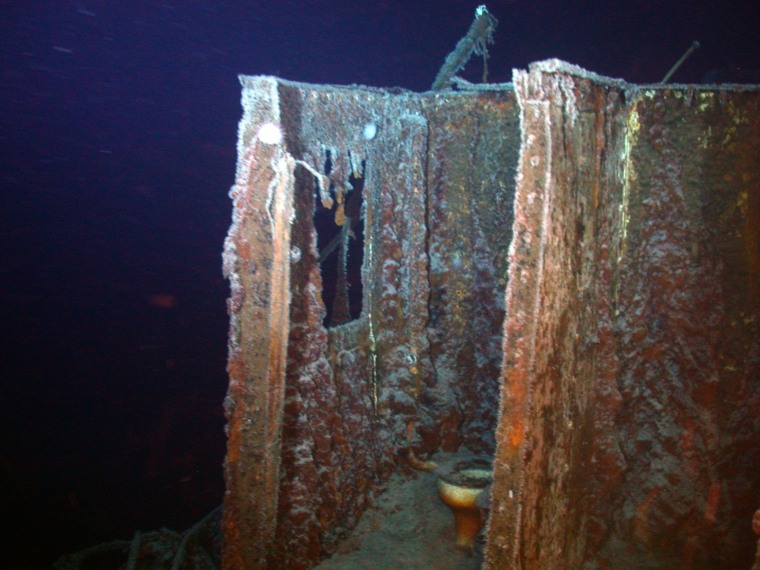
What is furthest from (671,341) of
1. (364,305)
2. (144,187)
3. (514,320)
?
(144,187)

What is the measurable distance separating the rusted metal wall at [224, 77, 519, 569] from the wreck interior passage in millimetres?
12

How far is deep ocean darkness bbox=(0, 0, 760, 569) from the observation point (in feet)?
70.8

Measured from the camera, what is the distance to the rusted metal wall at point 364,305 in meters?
1.95

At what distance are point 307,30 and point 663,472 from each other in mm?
48784

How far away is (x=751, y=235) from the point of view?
2252 millimetres

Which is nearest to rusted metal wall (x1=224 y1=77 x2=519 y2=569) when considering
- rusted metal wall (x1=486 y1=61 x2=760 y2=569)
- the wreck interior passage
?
the wreck interior passage

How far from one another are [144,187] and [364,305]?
123 ft

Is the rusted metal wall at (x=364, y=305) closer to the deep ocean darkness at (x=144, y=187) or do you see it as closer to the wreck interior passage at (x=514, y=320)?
the wreck interior passage at (x=514, y=320)

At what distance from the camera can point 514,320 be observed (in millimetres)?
1586

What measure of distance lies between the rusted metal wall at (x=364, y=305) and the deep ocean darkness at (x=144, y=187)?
1817cm

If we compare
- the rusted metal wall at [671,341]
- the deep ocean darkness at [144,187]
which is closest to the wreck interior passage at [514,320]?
the rusted metal wall at [671,341]

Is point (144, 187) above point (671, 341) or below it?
above

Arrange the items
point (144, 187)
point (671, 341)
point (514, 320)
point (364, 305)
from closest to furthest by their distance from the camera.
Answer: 1. point (514, 320)
2. point (671, 341)
3. point (364, 305)
4. point (144, 187)

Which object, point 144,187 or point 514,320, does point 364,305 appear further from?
point 144,187
